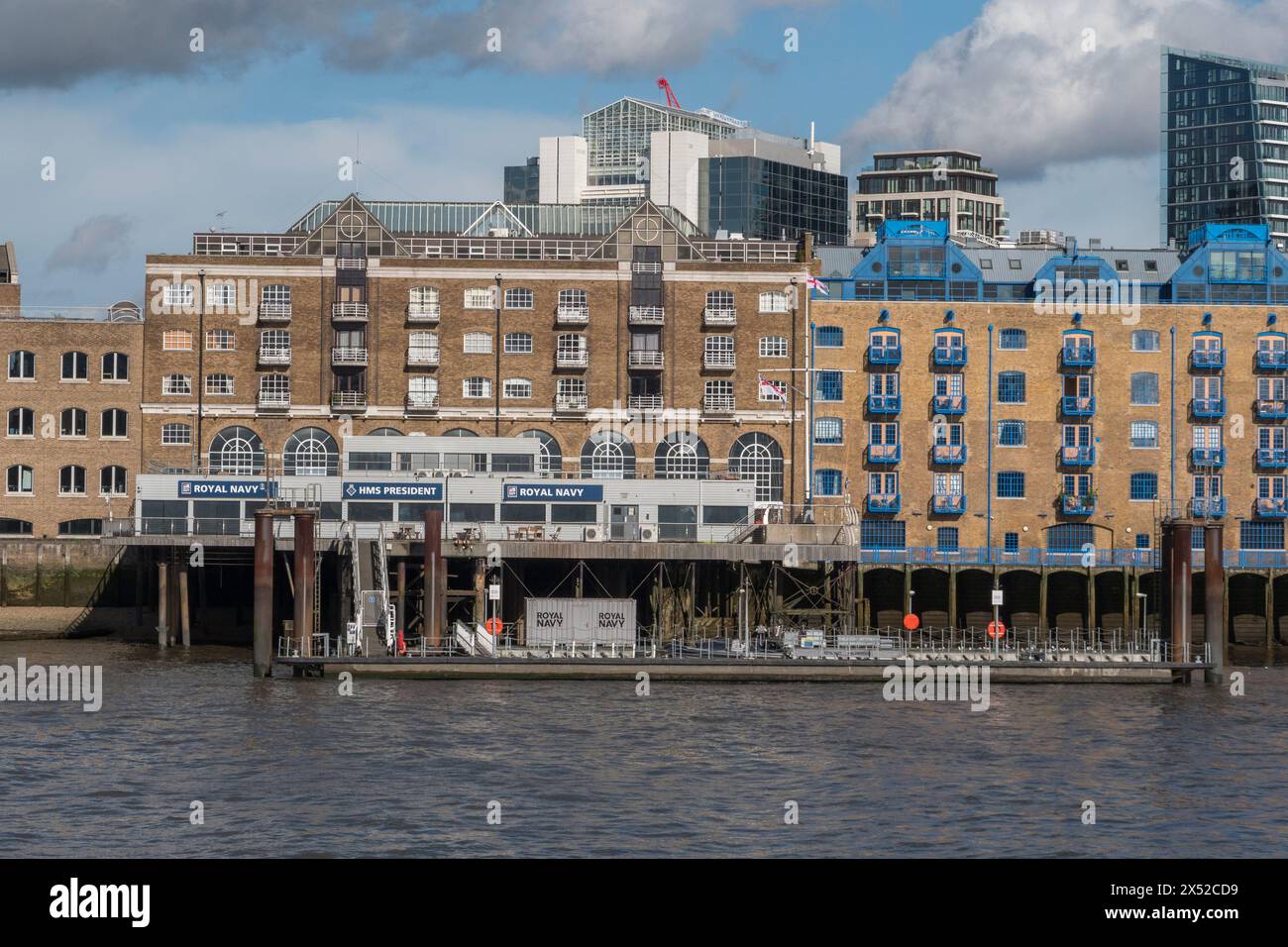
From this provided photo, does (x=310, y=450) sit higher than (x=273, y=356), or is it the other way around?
(x=273, y=356)

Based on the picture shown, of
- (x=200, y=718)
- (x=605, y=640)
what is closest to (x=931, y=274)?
(x=605, y=640)

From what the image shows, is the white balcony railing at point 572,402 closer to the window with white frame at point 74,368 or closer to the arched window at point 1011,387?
the arched window at point 1011,387

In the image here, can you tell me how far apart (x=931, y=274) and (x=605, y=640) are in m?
42.0

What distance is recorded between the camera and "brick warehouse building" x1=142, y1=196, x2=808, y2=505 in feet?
365

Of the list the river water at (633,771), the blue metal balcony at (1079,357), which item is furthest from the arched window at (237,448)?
the blue metal balcony at (1079,357)

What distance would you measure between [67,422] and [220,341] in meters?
10.1

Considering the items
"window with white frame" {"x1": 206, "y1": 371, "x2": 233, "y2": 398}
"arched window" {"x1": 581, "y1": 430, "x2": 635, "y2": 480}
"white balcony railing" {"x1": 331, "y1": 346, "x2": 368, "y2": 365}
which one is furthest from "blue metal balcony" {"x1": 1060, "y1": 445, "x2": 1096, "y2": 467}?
"window with white frame" {"x1": 206, "y1": 371, "x2": 233, "y2": 398}

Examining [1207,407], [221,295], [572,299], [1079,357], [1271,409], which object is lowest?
[1271,409]

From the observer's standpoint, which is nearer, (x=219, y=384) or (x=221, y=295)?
(x=221, y=295)

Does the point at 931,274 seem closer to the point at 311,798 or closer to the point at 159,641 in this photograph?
the point at 159,641

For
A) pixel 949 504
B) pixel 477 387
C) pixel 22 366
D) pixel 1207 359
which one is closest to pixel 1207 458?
pixel 1207 359

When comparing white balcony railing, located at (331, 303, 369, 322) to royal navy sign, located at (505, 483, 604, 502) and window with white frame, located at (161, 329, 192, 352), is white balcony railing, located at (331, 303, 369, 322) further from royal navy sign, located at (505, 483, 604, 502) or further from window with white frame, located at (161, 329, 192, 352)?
royal navy sign, located at (505, 483, 604, 502)

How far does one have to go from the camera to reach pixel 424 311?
111875 millimetres

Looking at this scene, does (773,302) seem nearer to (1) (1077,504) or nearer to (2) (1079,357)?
(2) (1079,357)
